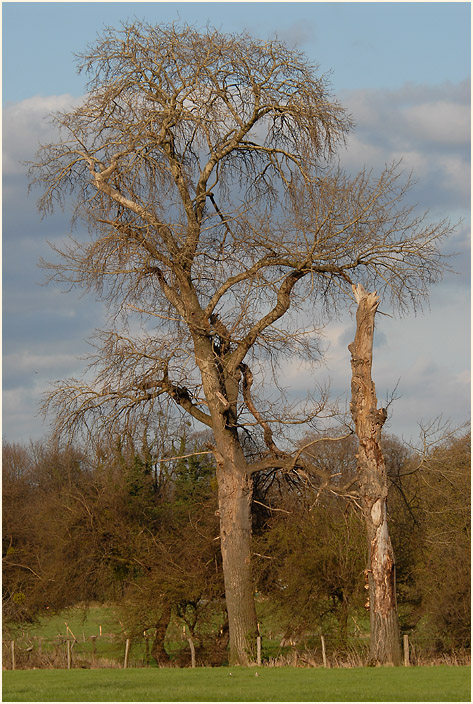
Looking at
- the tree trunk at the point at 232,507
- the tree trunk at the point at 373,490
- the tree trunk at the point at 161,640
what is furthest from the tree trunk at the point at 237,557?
the tree trunk at the point at 161,640

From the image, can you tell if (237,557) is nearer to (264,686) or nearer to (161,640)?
(264,686)

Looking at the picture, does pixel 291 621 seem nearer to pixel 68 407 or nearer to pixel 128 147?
pixel 68 407

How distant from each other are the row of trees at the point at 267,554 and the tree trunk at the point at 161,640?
1.9 inches

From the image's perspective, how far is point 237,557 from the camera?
65.9 feet

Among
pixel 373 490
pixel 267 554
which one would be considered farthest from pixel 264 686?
pixel 267 554

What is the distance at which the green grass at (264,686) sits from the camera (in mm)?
12883

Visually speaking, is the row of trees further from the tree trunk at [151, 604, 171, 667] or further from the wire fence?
the wire fence

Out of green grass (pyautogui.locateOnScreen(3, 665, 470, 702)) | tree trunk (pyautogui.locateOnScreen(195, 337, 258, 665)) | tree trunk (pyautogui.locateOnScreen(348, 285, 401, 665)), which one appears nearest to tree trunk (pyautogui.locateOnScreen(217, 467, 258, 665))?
tree trunk (pyautogui.locateOnScreen(195, 337, 258, 665))

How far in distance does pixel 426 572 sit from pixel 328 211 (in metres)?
10.8

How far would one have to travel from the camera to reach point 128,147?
19766 mm

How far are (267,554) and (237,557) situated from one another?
13.0 ft

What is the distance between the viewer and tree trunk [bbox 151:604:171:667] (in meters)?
25.0

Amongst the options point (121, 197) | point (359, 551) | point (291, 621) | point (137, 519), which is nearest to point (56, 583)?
point (137, 519)

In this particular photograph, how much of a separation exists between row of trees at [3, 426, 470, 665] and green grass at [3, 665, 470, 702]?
3.45 metres
